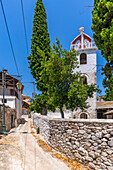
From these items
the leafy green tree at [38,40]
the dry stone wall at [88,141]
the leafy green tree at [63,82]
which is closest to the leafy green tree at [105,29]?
the leafy green tree at [63,82]

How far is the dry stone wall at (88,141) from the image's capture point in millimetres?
5008

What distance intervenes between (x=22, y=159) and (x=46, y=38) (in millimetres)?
16089

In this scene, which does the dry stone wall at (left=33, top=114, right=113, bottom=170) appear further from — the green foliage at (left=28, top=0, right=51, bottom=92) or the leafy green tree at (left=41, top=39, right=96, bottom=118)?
the green foliage at (left=28, top=0, right=51, bottom=92)

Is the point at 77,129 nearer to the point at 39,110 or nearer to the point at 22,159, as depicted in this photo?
the point at 22,159

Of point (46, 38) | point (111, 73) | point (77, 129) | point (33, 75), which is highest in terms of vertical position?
point (46, 38)

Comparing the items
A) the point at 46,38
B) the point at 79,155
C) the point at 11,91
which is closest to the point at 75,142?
the point at 79,155

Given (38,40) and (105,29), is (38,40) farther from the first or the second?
(105,29)

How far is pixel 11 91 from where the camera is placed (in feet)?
71.6

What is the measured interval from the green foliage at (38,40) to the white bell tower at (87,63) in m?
5.34

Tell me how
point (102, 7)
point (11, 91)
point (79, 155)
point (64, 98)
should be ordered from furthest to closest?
point (11, 91), point (64, 98), point (102, 7), point (79, 155)

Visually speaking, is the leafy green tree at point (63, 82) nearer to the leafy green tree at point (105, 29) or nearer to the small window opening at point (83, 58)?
the leafy green tree at point (105, 29)

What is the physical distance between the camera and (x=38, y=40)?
681 inches

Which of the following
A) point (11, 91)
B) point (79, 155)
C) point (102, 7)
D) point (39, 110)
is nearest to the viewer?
point (79, 155)

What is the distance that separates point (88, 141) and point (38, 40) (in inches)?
611
